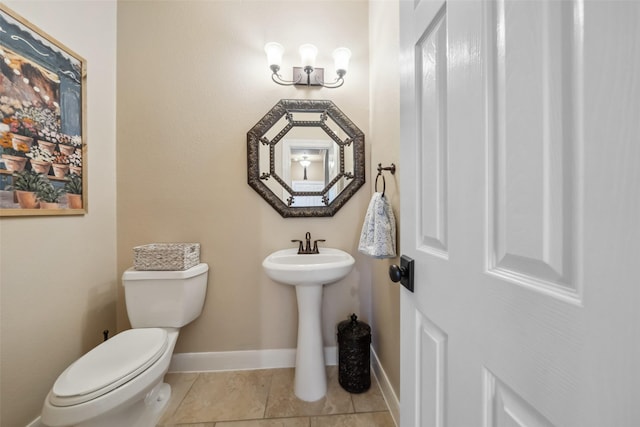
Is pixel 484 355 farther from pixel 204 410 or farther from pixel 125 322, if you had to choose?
pixel 125 322

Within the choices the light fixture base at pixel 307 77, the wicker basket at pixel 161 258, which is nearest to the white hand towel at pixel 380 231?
the light fixture base at pixel 307 77

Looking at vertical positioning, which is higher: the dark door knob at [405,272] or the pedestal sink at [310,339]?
the dark door knob at [405,272]

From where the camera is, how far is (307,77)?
1.61 metres

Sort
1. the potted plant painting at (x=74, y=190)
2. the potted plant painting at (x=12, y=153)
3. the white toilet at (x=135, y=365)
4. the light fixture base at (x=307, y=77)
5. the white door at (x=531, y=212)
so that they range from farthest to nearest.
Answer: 1. the light fixture base at (x=307, y=77)
2. the potted plant painting at (x=74, y=190)
3. the potted plant painting at (x=12, y=153)
4. the white toilet at (x=135, y=365)
5. the white door at (x=531, y=212)

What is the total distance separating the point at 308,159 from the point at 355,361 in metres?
1.30

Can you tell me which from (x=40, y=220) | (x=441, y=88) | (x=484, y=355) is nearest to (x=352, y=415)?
(x=484, y=355)

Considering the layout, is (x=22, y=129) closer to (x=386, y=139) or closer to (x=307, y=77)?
(x=307, y=77)

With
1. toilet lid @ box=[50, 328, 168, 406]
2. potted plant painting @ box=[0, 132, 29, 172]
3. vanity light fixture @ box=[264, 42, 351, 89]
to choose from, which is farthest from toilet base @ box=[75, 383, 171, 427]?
vanity light fixture @ box=[264, 42, 351, 89]

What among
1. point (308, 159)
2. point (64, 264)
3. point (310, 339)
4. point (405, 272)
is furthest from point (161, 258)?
point (405, 272)

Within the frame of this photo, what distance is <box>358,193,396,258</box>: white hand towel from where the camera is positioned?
3.78 feet

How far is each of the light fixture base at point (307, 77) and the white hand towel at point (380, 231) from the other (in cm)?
96

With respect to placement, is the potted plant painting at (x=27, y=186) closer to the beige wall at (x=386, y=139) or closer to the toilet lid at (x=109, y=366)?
the toilet lid at (x=109, y=366)

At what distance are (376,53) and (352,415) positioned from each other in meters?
2.10

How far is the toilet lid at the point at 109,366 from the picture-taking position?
2.87 feet
